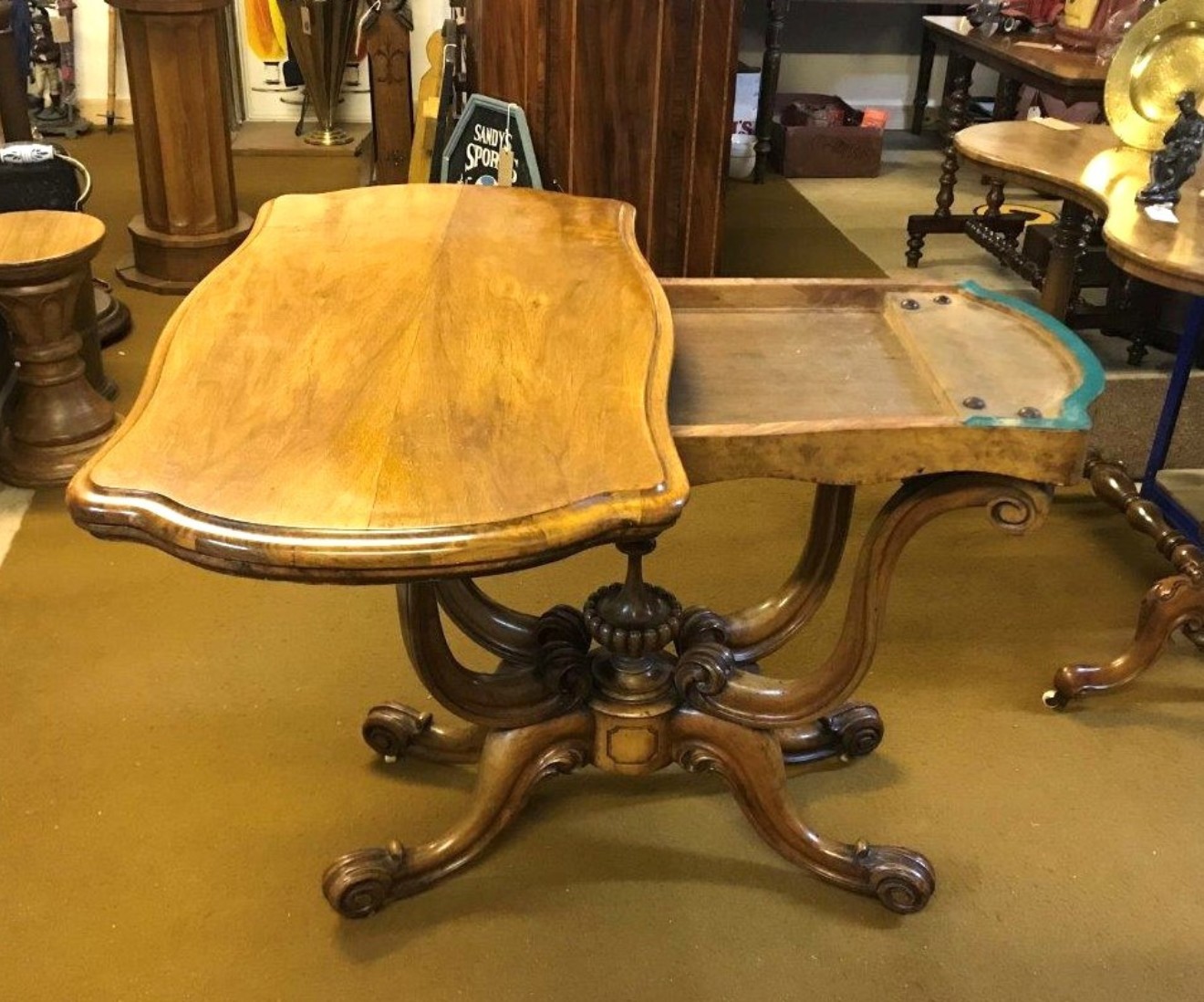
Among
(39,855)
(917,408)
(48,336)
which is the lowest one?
(39,855)

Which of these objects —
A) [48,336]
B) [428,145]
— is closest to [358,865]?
[48,336]

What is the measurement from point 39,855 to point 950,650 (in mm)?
1435

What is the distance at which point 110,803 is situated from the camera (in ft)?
5.65

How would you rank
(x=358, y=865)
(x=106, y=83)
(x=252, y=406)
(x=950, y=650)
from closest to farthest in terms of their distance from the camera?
(x=252, y=406)
(x=358, y=865)
(x=950, y=650)
(x=106, y=83)

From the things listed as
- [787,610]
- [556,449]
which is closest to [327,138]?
[787,610]

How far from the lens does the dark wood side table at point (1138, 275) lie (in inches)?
69.9

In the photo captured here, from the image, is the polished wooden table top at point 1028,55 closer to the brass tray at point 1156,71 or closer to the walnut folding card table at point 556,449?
the brass tray at point 1156,71

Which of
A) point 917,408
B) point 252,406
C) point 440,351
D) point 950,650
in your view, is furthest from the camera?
point 950,650

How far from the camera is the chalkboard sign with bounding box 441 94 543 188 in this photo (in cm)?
269

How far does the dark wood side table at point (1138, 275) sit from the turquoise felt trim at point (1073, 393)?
27cm

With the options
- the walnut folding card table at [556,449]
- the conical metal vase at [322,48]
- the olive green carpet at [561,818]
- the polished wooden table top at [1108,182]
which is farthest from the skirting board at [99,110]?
the walnut folding card table at [556,449]

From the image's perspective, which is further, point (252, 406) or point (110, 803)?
point (110, 803)

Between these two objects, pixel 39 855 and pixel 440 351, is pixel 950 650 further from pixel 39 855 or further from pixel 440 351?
pixel 39 855

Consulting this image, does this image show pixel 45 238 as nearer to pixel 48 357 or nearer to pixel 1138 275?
pixel 48 357
